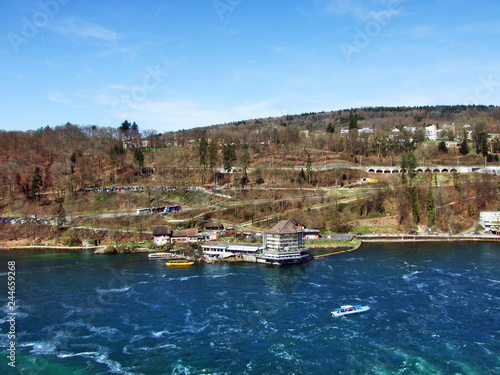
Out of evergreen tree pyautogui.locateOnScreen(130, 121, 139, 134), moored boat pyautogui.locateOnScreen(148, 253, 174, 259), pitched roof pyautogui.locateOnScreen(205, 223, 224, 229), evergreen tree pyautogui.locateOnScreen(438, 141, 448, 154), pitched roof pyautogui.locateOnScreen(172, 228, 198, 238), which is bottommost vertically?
moored boat pyautogui.locateOnScreen(148, 253, 174, 259)

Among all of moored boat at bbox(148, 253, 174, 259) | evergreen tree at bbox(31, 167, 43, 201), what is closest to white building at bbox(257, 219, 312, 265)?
moored boat at bbox(148, 253, 174, 259)

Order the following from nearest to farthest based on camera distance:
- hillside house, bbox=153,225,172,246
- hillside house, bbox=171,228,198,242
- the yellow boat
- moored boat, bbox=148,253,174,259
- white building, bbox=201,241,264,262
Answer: the yellow boat < white building, bbox=201,241,264,262 < moored boat, bbox=148,253,174,259 < hillside house, bbox=153,225,172,246 < hillside house, bbox=171,228,198,242

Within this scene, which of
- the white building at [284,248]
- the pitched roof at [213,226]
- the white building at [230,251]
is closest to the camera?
the white building at [284,248]

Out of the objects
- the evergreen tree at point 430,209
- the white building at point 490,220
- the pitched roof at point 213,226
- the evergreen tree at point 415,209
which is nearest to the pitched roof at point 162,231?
the pitched roof at point 213,226

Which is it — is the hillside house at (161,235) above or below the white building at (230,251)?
above

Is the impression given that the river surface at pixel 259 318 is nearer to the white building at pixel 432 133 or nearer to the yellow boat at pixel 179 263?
the yellow boat at pixel 179 263

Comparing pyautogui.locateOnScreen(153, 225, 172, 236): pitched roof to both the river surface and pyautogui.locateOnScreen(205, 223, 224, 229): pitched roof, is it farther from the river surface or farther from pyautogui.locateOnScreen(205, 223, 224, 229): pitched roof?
the river surface

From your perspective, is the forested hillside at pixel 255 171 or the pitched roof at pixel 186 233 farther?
the forested hillside at pixel 255 171

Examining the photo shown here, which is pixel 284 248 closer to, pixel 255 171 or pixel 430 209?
pixel 430 209
